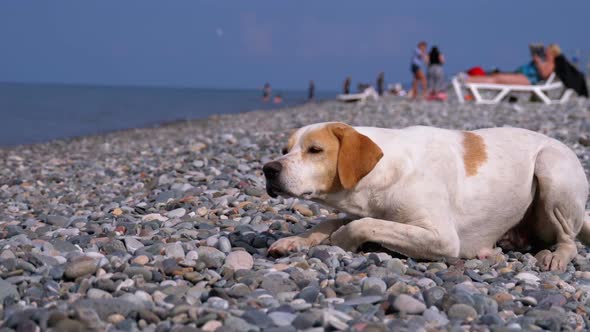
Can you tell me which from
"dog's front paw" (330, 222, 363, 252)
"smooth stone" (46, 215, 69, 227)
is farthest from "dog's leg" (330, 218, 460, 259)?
"smooth stone" (46, 215, 69, 227)

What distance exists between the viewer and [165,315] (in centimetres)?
326

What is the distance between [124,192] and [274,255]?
4.71 metres

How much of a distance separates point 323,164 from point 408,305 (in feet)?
4.28

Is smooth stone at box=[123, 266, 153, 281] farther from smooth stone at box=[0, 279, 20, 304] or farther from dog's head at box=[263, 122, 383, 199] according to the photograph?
dog's head at box=[263, 122, 383, 199]

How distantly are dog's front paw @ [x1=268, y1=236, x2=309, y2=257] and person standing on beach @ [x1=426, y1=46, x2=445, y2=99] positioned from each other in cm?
2106

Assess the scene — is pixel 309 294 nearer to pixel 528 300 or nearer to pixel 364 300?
pixel 364 300

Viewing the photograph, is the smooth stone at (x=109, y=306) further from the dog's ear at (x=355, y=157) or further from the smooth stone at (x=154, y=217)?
the smooth stone at (x=154, y=217)

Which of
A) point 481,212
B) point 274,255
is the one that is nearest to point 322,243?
point 274,255

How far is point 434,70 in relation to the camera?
84.4 ft

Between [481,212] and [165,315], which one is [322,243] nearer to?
[481,212]

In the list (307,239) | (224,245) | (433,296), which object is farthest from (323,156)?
(433,296)

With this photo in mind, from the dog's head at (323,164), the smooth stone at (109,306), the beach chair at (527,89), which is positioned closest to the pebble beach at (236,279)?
the smooth stone at (109,306)

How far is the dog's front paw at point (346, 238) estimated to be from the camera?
15.1 feet

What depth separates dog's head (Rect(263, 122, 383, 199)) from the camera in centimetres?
438
